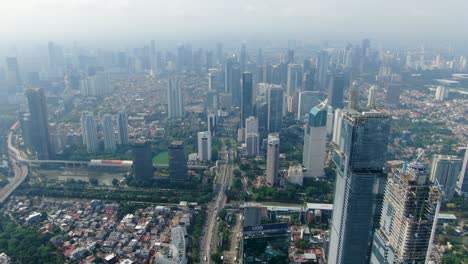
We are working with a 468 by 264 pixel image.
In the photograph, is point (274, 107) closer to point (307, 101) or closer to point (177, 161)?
point (307, 101)

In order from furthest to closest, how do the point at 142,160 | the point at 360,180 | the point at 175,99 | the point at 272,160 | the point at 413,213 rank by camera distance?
the point at 175,99
the point at 142,160
the point at 272,160
the point at 360,180
the point at 413,213

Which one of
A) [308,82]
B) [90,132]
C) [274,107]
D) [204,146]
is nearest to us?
[204,146]

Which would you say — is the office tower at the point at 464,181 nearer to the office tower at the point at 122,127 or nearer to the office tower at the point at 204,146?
the office tower at the point at 204,146

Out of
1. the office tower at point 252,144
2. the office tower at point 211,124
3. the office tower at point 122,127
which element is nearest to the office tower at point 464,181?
the office tower at point 252,144

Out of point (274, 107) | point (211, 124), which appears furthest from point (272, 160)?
point (211, 124)

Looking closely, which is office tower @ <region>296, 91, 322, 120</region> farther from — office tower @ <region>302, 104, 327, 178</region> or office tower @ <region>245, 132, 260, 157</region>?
office tower @ <region>302, 104, 327, 178</region>

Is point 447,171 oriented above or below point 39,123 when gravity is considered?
below
